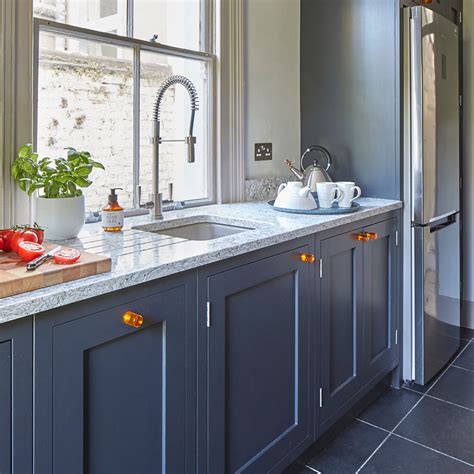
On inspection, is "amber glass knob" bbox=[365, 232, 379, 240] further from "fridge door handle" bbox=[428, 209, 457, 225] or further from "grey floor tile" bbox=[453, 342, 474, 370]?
"grey floor tile" bbox=[453, 342, 474, 370]

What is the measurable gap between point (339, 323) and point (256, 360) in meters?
0.55

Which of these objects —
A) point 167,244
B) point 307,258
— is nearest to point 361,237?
point 307,258

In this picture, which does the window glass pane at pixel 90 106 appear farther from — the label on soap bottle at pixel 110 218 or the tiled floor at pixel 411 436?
the tiled floor at pixel 411 436

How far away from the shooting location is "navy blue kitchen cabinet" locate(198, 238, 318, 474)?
4.57ft

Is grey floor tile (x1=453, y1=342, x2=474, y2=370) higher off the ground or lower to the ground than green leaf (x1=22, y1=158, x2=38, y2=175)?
lower

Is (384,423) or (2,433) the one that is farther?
(384,423)

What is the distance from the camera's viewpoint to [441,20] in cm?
249

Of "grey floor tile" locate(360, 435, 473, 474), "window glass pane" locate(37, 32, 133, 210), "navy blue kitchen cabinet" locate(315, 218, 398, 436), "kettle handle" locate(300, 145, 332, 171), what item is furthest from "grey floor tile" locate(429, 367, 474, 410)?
"window glass pane" locate(37, 32, 133, 210)

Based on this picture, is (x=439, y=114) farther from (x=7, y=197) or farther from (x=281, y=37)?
(x=7, y=197)

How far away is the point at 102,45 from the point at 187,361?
123 centimetres

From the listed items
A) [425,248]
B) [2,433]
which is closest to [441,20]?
[425,248]

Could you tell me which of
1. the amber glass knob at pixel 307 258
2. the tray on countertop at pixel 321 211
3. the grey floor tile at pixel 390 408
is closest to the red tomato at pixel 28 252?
the amber glass knob at pixel 307 258

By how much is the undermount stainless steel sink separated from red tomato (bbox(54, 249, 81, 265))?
812 millimetres

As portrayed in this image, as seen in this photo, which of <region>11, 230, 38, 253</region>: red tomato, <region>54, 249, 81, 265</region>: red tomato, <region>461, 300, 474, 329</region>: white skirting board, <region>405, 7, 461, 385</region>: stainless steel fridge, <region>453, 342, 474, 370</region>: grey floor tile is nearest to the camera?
<region>54, 249, 81, 265</region>: red tomato
